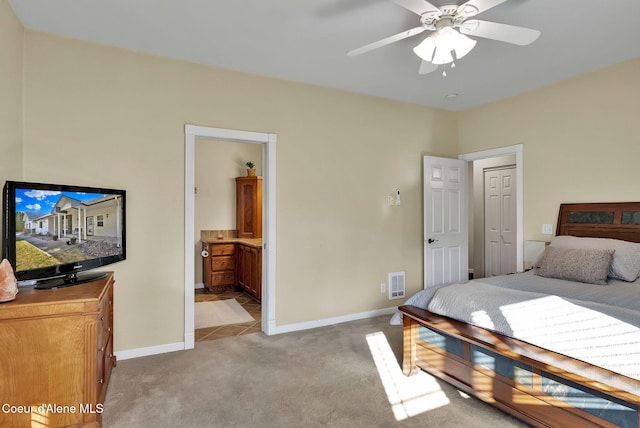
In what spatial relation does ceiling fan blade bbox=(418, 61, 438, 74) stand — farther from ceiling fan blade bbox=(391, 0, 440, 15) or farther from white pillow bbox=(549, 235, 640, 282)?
white pillow bbox=(549, 235, 640, 282)

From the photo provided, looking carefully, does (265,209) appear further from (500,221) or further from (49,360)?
(500,221)

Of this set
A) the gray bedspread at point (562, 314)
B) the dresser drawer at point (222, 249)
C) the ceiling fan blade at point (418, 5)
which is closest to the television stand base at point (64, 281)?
the gray bedspread at point (562, 314)

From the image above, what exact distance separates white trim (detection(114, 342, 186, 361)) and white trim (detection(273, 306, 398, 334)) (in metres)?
0.95

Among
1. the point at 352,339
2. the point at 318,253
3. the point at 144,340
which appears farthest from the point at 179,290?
the point at 352,339

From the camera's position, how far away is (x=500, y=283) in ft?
9.41

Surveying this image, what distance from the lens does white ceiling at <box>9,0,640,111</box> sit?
2.47 metres

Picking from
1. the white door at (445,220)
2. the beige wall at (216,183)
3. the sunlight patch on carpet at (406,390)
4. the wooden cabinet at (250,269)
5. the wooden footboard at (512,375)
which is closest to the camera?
the wooden footboard at (512,375)

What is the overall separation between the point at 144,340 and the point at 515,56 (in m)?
4.23

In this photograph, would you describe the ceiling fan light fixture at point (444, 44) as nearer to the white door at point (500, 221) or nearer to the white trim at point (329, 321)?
the white trim at point (329, 321)

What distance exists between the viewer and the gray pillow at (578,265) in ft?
9.43

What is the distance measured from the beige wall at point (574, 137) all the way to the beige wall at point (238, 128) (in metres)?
0.98

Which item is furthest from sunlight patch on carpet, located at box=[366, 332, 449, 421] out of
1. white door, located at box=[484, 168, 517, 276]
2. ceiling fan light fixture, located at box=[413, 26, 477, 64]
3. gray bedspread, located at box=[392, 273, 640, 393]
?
white door, located at box=[484, 168, 517, 276]

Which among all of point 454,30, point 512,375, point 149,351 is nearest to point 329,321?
point 149,351

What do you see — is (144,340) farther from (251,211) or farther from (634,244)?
(634,244)
